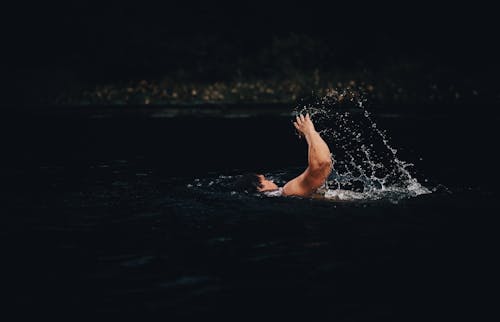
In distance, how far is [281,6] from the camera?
125 ft

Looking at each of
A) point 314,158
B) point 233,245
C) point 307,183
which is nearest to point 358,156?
point 307,183

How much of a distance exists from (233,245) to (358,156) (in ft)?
25.3

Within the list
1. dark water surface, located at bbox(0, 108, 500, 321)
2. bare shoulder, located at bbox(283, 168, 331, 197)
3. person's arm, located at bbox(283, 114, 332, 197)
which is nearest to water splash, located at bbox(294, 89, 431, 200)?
dark water surface, located at bbox(0, 108, 500, 321)

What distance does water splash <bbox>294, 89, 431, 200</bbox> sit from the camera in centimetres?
923

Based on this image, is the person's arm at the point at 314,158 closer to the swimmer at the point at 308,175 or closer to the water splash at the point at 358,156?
the swimmer at the point at 308,175

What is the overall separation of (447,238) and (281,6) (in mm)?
32937

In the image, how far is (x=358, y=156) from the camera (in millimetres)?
13852

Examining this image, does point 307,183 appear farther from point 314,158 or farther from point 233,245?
point 233,245

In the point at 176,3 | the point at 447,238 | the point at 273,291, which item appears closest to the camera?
the point at 273,291

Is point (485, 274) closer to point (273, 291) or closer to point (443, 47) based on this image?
point (273, 291)

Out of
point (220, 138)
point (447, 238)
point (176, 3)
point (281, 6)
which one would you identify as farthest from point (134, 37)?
point (447, 238)

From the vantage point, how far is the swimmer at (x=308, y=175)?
7.36 metres

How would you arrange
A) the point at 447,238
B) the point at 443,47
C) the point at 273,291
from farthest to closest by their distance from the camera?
the point at 443,47
the point at 447,238
the point at 273,291

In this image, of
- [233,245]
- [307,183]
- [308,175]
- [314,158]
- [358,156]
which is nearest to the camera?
[233,245]
